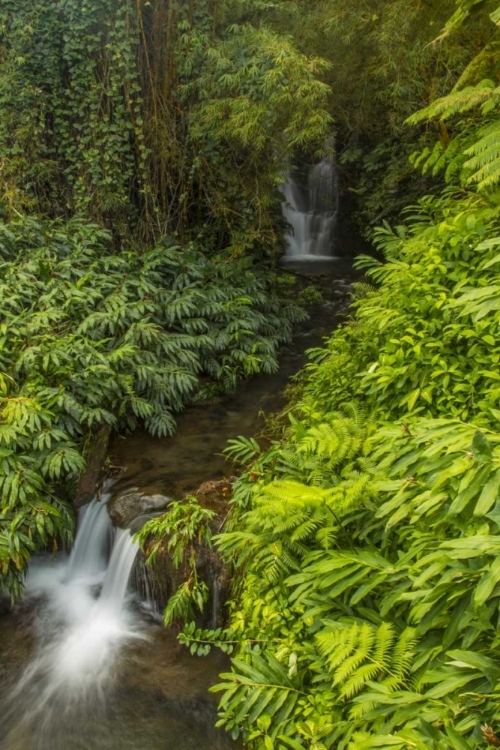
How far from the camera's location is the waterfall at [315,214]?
14.3 metres

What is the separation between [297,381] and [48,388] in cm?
345

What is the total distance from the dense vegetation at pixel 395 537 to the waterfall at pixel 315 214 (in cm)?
943

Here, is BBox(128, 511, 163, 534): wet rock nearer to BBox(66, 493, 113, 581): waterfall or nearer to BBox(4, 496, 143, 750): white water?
BBox(4, 496, 143, 750): white water

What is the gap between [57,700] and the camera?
4.16 metres

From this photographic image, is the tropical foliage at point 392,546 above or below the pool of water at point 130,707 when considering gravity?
above

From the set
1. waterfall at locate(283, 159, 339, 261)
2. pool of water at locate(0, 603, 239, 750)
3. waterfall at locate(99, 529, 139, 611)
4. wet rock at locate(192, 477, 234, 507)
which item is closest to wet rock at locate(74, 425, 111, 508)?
waterfall at locate(99, 529, 139, 611)

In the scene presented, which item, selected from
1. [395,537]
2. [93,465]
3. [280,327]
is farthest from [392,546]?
[280,327]

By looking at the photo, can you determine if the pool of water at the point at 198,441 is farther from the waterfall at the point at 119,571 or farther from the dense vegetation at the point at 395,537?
the dense vegetation at the point at 395,537

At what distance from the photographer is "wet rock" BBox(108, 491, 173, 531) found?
17.3 feet

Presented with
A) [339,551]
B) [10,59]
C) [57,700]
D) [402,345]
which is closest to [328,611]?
[339,551]

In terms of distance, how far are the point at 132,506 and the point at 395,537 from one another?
3.08m

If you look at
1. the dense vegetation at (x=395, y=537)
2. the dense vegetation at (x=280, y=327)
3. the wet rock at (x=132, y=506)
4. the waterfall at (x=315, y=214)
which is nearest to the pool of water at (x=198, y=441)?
the wet rock at (x=132, y=506)

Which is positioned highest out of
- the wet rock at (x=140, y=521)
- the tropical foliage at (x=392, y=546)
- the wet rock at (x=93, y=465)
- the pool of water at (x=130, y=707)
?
the tropical foliage at (x=392, y=546)

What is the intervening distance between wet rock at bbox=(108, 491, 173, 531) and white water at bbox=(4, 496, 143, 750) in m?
0.10
